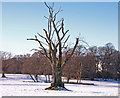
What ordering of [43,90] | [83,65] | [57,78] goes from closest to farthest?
1. [43,90]
2. [57,78]
3. [83,65]

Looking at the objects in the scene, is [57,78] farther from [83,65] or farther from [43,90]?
[83,65]

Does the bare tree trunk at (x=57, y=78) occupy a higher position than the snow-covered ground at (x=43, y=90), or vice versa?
the bare tree trunk at (x=57, y=78)

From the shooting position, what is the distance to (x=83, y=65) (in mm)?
44531

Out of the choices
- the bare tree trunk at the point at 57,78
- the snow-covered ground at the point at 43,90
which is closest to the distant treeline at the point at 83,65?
the snow-covered ground at the point at 43,90

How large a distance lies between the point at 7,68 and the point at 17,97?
155ft

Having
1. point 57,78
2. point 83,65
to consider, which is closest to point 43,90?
point 57,78

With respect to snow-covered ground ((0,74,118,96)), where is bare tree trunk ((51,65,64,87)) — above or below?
above

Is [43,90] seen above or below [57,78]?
below

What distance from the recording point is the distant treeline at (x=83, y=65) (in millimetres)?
41562

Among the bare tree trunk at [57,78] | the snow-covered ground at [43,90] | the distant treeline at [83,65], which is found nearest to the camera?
the snow-covered ground at [43,90]

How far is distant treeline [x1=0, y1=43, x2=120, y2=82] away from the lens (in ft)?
136

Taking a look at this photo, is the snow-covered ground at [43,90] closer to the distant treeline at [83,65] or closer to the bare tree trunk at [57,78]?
the bare tree trunk at [57,78]

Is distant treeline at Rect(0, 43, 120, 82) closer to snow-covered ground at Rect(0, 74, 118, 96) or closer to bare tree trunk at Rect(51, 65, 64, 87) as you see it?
snow-covered ground at Rect(0, 74, 118, 96)

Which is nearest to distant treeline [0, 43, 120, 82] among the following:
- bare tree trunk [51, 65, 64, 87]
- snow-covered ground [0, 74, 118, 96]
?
snow-covered ground [0, 74, 118, 96]
